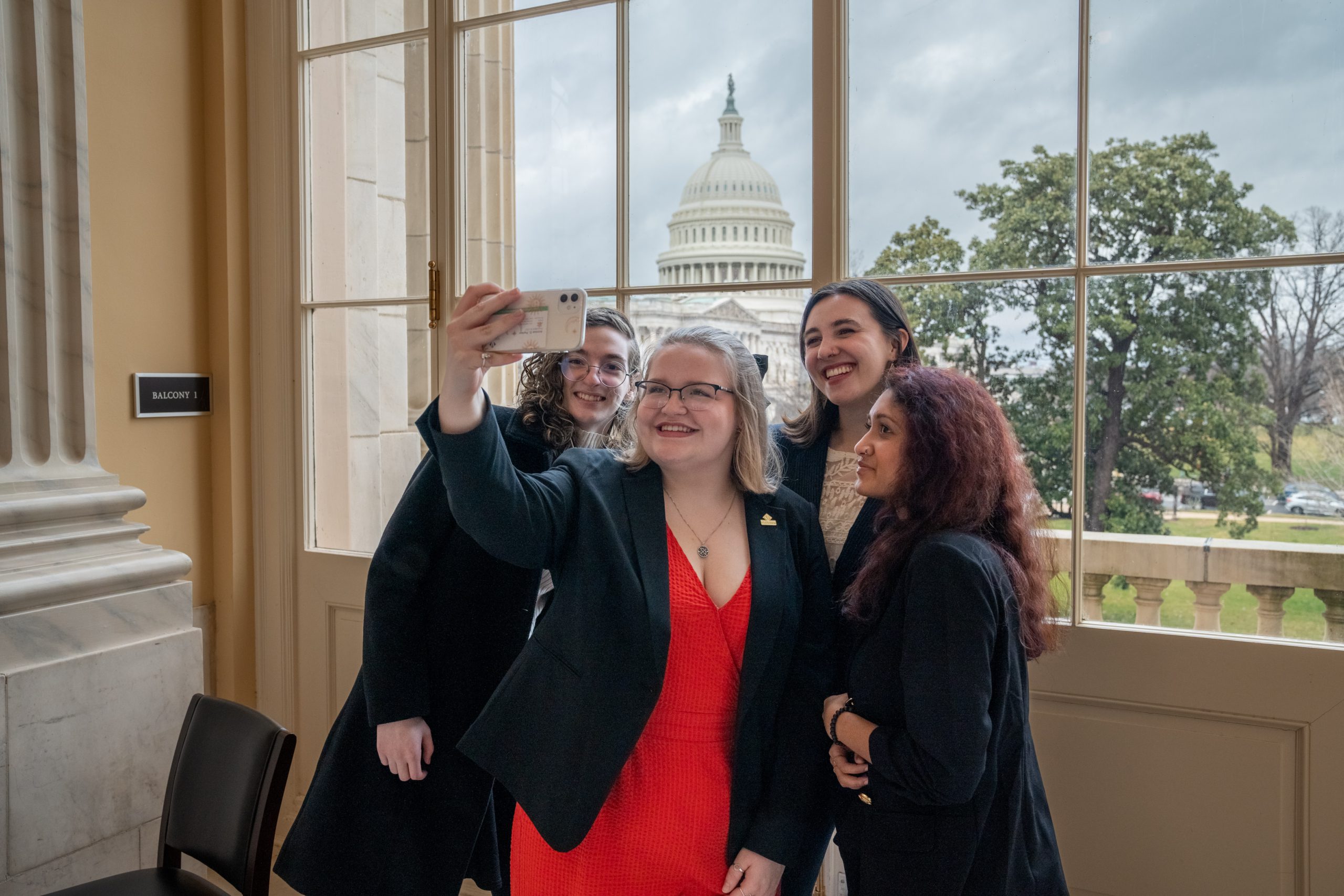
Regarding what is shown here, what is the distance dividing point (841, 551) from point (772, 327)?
0.71m

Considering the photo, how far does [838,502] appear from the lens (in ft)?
5.29

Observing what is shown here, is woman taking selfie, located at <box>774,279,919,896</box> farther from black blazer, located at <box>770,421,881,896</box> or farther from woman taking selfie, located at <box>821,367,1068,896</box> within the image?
woman taking selfie, located at <box>821,367,1068,896</box>

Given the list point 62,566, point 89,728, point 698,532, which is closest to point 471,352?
point 698,532

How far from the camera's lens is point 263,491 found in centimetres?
268

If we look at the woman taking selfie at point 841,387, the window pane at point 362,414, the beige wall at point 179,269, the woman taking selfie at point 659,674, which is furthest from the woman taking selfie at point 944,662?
the beige wall at point 179,269

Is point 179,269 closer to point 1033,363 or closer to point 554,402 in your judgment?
point 554,402

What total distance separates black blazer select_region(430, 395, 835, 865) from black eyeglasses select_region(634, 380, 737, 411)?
0.41ft

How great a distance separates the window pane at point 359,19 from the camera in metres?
2.50

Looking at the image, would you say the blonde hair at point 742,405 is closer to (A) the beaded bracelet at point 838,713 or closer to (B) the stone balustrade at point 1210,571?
(A) the beaded bracelet at point 838,713

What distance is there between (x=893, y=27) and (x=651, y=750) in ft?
5.14

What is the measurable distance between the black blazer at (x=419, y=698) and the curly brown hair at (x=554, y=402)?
3cm

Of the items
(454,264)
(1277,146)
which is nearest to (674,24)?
(454,264)

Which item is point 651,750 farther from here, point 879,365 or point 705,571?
point 879,365

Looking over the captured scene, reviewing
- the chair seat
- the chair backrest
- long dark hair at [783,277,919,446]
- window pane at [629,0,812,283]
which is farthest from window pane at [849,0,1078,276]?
the chair seat
